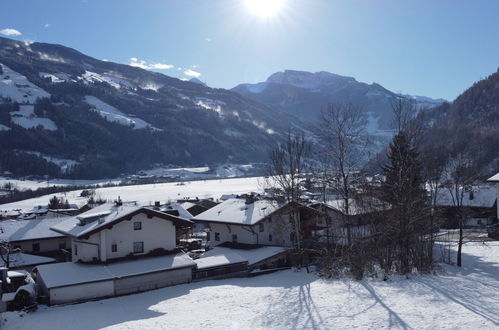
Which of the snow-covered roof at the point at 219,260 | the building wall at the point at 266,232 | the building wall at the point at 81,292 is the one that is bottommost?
the building wall at the point at 81,292

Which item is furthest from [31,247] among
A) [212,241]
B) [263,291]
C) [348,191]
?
[348,191]

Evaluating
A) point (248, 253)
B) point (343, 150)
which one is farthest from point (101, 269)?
point (343, 150)

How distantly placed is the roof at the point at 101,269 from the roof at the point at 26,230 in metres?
11.2

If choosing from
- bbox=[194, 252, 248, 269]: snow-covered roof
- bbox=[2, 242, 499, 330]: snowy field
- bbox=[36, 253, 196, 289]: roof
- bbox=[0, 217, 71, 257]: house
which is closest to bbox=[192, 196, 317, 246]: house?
bbox=[194, 252, 248, 269]: snow-covered roof

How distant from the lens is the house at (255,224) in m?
38.5

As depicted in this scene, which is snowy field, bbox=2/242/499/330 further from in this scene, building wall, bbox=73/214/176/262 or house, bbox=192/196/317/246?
house, bbox=192/196/317/246

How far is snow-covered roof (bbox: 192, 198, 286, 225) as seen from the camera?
38666 millimetres

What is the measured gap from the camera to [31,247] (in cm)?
4109

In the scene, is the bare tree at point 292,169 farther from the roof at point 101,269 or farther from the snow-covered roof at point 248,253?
the roof at point 101,269

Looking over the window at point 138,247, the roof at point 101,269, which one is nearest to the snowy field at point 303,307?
the roof at point 101,269

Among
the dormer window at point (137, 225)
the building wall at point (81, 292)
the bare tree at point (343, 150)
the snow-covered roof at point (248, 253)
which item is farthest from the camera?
the snow-covered roof at point (248, 253)

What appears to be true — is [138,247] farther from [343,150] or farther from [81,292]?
[343,150]

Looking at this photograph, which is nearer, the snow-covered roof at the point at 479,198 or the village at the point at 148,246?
the village at the point at 148,246

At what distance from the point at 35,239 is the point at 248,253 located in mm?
20921
